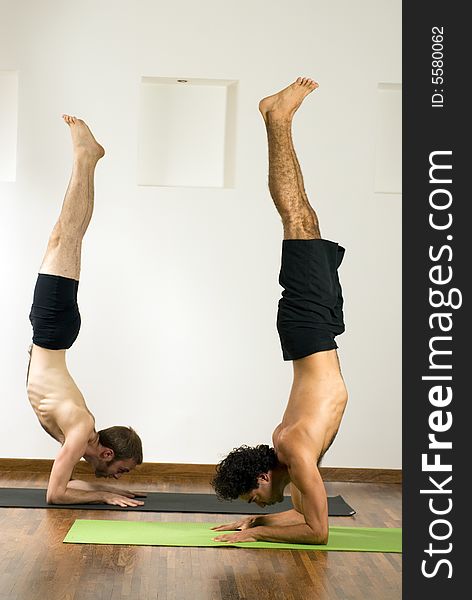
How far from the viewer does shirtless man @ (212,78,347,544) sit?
163 inches

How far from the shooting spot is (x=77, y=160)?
5.31 metres

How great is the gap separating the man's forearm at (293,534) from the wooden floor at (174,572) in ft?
0.21

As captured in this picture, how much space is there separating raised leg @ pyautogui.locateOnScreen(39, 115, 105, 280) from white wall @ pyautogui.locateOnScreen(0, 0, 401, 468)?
1.01 m

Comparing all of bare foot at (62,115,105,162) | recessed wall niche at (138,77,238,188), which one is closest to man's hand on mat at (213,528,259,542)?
bare foot at (62,115,105,162)

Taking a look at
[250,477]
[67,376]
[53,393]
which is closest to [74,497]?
[53,393]

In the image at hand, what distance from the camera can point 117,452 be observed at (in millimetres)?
5090

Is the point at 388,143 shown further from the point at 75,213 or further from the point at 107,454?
the point at 107,454

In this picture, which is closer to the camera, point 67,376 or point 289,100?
point 289,100

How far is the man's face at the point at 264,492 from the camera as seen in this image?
13.6 feet

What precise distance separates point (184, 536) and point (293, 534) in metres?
0.53

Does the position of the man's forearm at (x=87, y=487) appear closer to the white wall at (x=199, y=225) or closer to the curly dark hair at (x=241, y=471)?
the white wall at (x=199, y=225)

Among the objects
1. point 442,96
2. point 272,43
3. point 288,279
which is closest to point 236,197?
point 272,43

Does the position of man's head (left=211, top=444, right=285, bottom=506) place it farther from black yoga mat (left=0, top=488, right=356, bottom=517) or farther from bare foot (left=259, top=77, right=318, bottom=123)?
bare foot (left=259, top=77, right=318, bottom=123)

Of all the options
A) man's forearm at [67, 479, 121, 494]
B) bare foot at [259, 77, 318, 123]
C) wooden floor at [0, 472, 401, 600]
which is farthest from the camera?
man's forearm at [67, 479, 121, 494]
